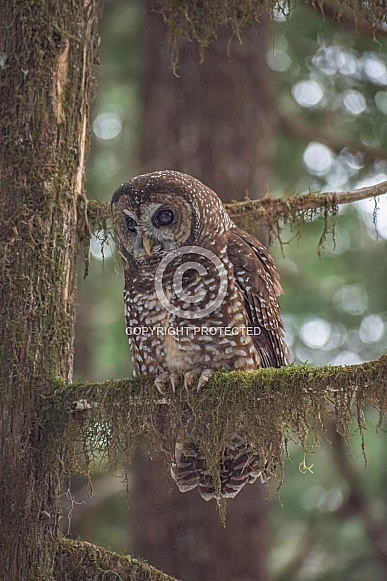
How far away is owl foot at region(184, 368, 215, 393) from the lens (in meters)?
3.16

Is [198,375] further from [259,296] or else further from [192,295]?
[259,296]

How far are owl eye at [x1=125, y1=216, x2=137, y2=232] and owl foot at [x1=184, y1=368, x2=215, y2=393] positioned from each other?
33.7 inches

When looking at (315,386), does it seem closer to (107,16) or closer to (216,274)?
(216,274)

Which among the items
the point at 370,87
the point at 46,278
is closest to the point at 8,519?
the point at 46,278

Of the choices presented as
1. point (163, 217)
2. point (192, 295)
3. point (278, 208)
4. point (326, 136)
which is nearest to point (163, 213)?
point (163, 217)

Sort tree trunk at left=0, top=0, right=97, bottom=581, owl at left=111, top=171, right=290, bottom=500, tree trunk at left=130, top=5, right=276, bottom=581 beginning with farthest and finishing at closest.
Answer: tree trunk at left=130, top=5, right=276, bottom=581 → owl at left=111, top=171, right=290, bottom=500 → tree trunk at left=0, top=0, right=97, bottom=581

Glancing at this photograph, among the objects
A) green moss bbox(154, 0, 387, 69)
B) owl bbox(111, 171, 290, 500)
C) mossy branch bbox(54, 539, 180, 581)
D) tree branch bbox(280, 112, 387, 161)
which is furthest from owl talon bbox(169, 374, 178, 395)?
tree branch bbox(280, 112, 387, 161)

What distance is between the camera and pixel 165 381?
3.27 m

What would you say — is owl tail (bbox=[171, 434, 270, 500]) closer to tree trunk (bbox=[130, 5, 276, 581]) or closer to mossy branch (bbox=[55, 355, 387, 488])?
mossy branch (bbox=[55, 355, 387, 488])

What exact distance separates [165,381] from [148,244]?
86 centimetres

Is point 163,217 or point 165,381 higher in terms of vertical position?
point 163,217

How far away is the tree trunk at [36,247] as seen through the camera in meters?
3.11

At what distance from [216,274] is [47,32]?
1330mm

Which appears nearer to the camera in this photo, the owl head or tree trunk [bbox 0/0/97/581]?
tree trunk [bbox 0/0/97/581]
